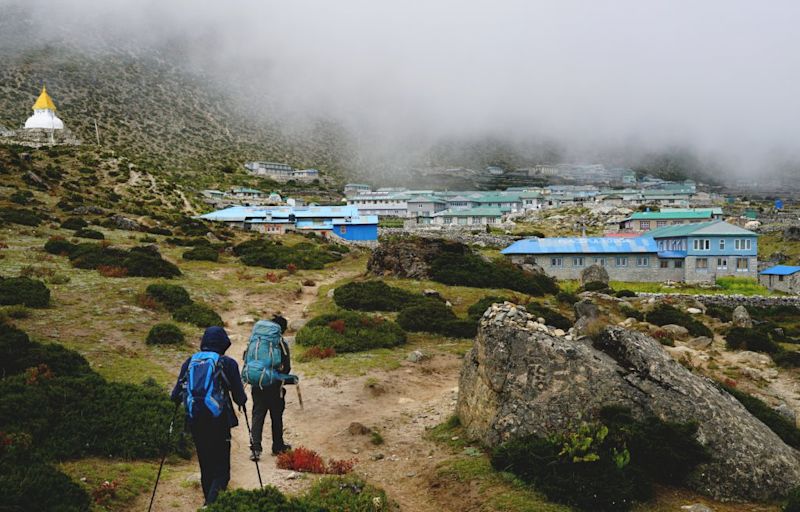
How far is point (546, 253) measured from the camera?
58.0 m

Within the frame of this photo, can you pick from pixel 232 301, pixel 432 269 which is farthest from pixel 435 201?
pixel 232 301

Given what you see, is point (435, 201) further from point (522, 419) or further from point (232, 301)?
point (522, 419)

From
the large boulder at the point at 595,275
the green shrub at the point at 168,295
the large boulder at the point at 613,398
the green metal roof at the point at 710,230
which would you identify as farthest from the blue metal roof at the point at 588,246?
the large boulder at the point at 613,398

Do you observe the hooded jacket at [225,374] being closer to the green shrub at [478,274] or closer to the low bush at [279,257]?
the green shrub at [478,274]

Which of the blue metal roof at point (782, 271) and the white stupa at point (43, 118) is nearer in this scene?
the blue metal roof at point (782, 271)

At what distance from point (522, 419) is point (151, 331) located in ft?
41.8

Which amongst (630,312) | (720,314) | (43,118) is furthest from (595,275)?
(43,118)

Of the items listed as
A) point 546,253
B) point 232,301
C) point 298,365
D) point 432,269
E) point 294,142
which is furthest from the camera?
point 294,142

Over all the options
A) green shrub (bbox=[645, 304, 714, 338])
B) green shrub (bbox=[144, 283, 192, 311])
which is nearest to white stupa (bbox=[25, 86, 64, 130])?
green shrub (bbox=[144, 283, 192, 311])

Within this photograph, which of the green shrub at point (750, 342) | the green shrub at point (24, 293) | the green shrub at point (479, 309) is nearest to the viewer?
the green shrub at point (24, 293)

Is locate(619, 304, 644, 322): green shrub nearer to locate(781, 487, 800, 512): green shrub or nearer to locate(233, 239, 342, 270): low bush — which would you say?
locate(233, 239, 342, 270): low bush

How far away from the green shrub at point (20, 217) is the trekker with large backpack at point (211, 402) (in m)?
34.5

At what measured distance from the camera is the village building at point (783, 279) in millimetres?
50781

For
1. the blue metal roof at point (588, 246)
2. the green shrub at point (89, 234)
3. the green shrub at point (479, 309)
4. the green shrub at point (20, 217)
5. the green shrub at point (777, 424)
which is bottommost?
the blue metal roof at point (588, 246)
